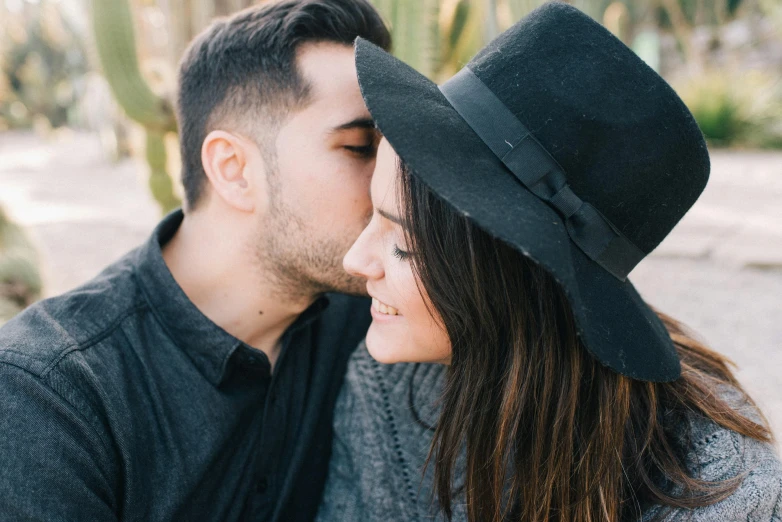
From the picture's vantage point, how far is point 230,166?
212cm

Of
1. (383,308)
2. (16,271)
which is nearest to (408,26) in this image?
(383,308)

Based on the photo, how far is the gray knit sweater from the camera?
182 cm

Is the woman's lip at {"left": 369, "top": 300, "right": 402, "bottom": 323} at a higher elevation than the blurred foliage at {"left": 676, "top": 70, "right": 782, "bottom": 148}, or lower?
higher

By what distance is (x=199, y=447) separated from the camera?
1.73 metres

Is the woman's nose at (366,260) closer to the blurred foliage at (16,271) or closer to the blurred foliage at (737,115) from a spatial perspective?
the blurred foliage at (16,271)

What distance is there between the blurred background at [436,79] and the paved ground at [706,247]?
0.02m

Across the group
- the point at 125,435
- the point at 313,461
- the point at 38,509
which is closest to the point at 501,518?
the point at 313,461

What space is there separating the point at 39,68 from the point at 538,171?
29.3 m

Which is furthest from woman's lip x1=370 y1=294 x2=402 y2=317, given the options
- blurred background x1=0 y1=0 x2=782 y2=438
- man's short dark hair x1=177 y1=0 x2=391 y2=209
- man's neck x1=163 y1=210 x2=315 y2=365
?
blurred background x1=0 y1=0 x2=782 y2=438

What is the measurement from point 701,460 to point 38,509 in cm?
149

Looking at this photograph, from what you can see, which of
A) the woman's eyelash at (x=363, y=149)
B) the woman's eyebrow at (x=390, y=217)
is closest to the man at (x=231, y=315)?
the woman's eyelash at (x=363, y=149)

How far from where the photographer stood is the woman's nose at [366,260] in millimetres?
1605

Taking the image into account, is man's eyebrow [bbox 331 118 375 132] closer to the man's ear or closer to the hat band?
the man's ear

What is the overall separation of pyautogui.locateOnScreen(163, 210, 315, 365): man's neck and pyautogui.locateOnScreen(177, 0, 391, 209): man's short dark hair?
9.0 inches
